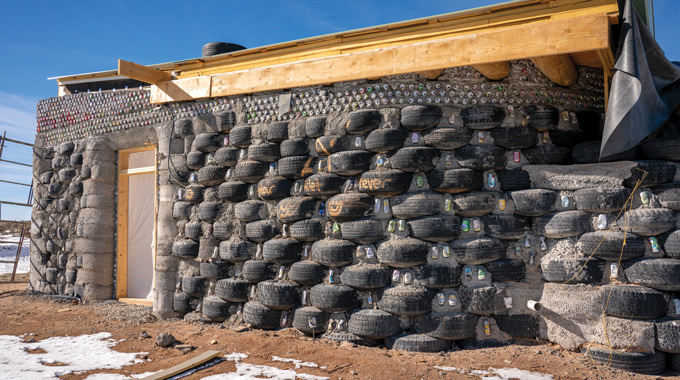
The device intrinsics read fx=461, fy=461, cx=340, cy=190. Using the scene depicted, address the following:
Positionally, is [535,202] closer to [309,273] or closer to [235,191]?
[309,273]

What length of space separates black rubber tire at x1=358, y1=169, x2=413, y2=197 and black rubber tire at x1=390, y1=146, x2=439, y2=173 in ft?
0.22

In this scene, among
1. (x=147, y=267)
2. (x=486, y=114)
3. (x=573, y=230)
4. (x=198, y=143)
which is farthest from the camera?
(x=147, y=267)

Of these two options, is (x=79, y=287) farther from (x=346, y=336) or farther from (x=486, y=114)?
(x=486, y=114)

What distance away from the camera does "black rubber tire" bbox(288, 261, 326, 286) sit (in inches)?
180

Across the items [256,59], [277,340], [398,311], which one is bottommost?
[277,340]

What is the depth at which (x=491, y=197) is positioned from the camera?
4.24 metres

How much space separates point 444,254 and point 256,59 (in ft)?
10.4

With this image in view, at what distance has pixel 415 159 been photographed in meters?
4.30

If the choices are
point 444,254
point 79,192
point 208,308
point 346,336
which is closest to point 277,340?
point 346,336

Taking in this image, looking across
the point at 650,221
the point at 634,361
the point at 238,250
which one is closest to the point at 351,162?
the point at 238,250

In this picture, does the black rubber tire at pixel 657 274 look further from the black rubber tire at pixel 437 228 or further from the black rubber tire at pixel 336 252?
the black rubber tire at pixel 336 252

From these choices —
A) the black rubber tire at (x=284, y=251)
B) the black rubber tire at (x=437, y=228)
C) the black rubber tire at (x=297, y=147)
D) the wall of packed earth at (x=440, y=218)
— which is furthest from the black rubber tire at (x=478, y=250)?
the black rubber tire at (x=297, y=147)

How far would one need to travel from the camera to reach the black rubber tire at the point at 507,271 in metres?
4.15

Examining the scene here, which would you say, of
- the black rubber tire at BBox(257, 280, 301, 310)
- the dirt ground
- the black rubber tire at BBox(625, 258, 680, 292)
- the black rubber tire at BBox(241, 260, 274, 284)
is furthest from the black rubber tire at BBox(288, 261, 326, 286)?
the black rubber tire at BBox(625, 258, 680, 292)
